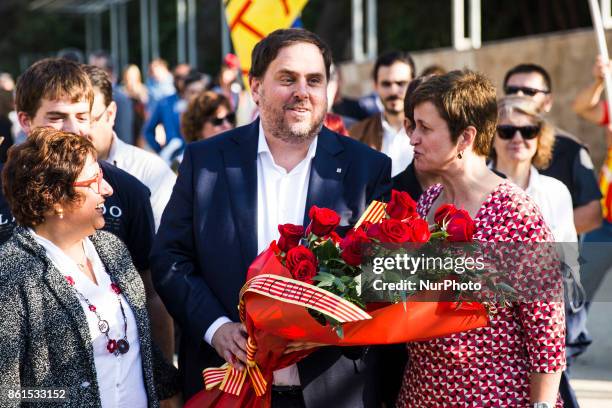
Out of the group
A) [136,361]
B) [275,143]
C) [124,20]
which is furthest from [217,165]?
[124,20]

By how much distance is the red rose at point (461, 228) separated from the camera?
331 centimetres

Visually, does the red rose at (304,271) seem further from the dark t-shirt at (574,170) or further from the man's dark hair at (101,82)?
the dark t-shirt at (574,170)

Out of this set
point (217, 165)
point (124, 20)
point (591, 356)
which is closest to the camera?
point (217, 165)

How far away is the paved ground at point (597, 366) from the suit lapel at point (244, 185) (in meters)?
3.72

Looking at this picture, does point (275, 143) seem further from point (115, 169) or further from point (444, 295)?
point (444, 295)

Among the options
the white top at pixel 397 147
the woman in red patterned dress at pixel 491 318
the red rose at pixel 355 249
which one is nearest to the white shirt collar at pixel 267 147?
the woman in red patterned dress at pixel 491 318

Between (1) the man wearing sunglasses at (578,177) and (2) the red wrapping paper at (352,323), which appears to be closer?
(2) the red wrapping paper at (352,323)

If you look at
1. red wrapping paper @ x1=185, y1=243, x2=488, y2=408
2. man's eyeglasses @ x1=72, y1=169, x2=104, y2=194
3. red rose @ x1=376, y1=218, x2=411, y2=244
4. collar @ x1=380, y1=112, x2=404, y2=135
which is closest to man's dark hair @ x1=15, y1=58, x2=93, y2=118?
man's eyeglasses @ x1=72, y1=169, x2=104, y2=194

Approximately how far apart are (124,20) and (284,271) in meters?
27.4

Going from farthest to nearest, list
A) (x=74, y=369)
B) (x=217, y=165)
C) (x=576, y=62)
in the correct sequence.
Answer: (x=576, y=62)
(x=217, y=165)
(x=74, y=369)

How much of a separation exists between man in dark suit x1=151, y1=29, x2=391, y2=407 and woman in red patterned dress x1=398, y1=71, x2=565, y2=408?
0.27m

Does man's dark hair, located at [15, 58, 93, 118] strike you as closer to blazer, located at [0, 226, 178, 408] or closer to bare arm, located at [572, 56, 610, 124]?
blazer, located at [0, 226, 178, 408]

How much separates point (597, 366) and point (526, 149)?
2878 mm

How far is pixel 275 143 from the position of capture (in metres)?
4.07
